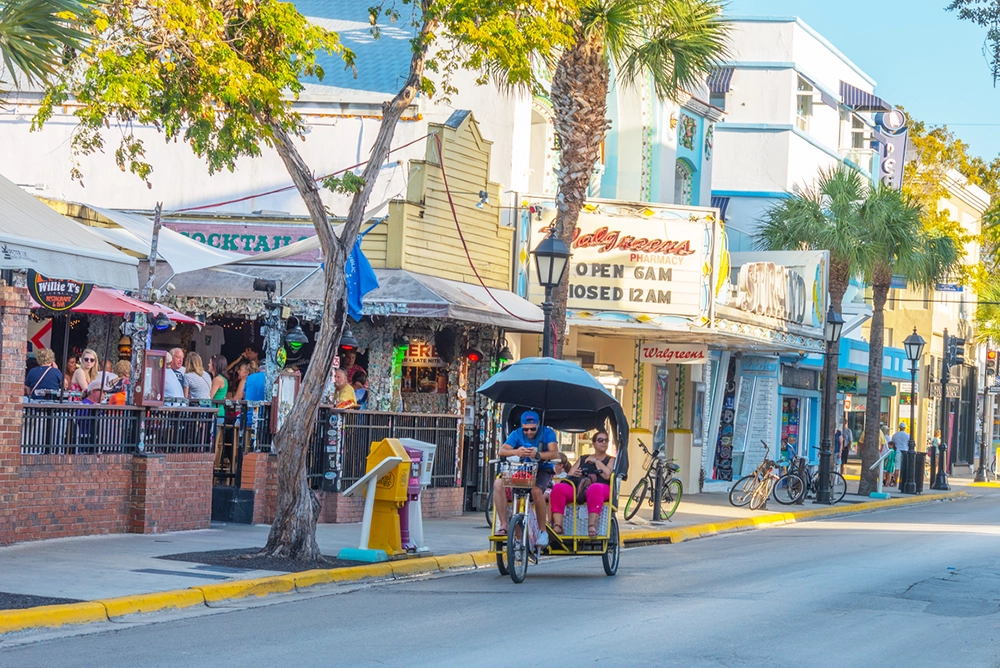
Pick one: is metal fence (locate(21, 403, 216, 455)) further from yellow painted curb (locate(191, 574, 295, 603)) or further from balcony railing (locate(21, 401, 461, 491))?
yellow painted curb (locate(191, 574, 295, 603))

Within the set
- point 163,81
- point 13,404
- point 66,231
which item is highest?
point 163,81

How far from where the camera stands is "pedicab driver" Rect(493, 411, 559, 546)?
13.8 m

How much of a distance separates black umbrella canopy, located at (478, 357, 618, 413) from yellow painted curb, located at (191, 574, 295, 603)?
11.0ft

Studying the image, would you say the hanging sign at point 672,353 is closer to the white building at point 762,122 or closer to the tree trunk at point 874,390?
the tree trunk at point 874,390

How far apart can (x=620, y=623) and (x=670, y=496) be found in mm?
12199

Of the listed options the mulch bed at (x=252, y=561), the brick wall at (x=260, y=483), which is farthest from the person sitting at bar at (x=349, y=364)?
the mulch bed at (x=252, y=561)

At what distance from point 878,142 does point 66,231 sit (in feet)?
119

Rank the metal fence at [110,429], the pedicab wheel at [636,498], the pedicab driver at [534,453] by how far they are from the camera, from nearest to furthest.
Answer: the pedicab driver at [534,453] → the metal fence at [110,429] → the pedicab wheel at [636,498]

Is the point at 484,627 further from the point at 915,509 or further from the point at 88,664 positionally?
the point at 915,509

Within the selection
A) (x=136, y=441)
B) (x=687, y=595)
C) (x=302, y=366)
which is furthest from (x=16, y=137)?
(x=687, y=595)

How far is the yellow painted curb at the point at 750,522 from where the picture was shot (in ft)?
65.0

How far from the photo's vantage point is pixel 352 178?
13781 mm

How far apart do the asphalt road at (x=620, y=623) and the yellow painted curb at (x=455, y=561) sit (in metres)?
0.53

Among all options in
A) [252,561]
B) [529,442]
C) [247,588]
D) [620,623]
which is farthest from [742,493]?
[620,623]
